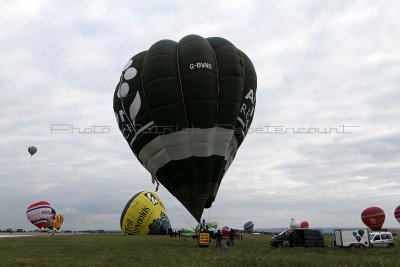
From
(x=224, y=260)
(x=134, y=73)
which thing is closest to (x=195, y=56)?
(x=134, y=73)

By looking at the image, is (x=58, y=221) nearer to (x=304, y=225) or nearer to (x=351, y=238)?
(x=304, y=225)

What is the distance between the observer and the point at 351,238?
29859mm

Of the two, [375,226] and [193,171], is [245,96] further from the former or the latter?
[375,226]

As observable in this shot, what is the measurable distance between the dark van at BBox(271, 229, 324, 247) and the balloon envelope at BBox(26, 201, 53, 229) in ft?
192

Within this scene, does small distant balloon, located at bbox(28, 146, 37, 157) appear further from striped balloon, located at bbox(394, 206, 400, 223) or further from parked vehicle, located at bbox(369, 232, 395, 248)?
striped balloon, located at bbox(394, 206, 400, 223)

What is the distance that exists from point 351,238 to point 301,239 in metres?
3.61

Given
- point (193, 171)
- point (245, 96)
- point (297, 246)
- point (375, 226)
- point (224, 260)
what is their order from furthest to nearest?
1. point (375, 226)
2. point (297, 246)
3. point (245, 96)
4. point (193, 171)
5. point (224, 260)

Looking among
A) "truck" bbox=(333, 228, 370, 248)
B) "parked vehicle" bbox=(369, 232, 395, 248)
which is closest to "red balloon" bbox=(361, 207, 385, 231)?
"parked vehicle" bbox=(369, 232, 395, 248)

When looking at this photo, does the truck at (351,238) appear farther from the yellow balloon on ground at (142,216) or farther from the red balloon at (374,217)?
the red balloon at (374,217)

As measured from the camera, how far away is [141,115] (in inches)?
914

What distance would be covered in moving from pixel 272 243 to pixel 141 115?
14.6m

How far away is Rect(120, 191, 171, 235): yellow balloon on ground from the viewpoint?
155 feet

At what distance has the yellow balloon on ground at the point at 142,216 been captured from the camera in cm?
4734

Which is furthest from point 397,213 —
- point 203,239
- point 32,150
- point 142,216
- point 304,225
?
point 32,150
